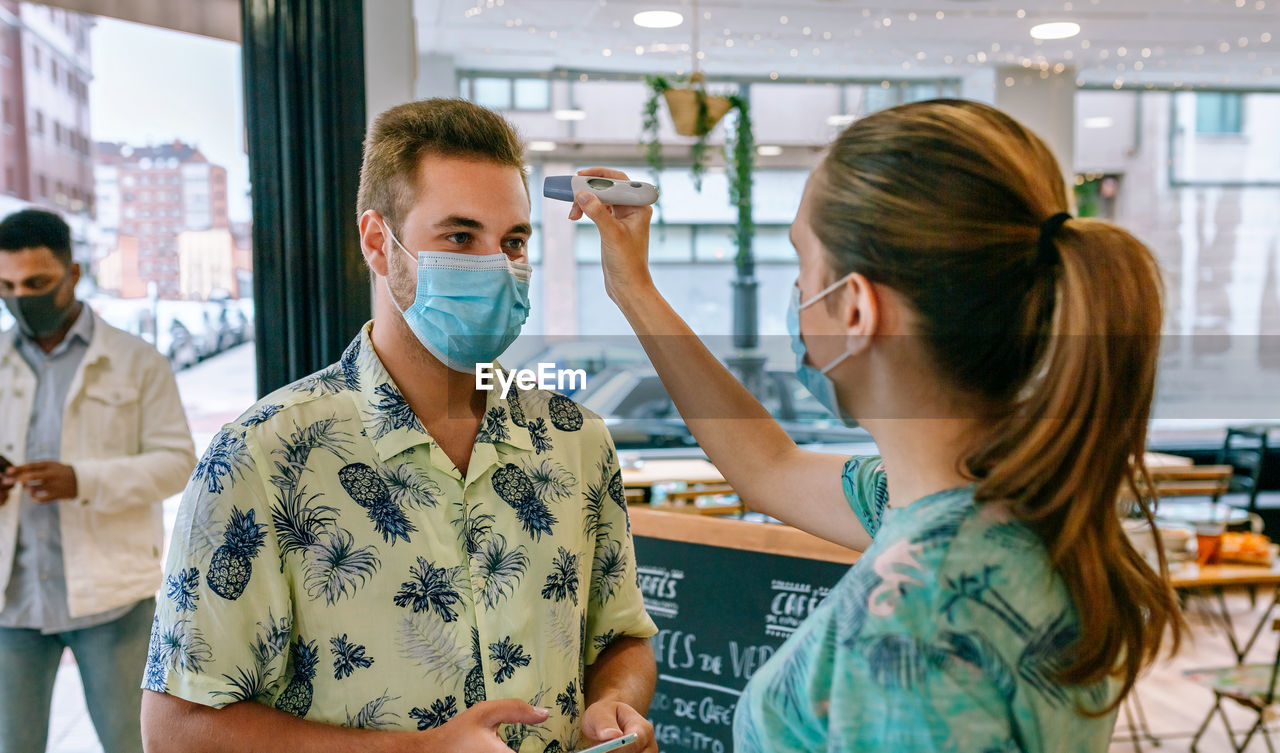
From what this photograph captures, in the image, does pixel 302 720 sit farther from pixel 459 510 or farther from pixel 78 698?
pixel 78 698

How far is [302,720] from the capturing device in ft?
3.79

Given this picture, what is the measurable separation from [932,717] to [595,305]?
7.04 meters

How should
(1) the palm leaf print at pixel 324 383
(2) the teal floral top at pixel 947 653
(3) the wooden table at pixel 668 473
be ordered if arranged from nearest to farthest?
(2) the teal floral top at pixel 947 653
(1) the palm leaf print at pixel 324 383
(3) the wooden table at pixel 668 473

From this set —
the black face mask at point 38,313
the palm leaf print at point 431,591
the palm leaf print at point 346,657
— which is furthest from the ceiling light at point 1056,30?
the palm leaf print at point 346,657

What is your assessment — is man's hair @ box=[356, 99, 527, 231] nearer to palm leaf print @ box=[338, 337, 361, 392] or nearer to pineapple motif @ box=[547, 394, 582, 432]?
palm leaf print @ box=[338, 337, 361, 392]

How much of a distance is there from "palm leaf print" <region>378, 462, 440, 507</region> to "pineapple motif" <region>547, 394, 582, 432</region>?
0.24m

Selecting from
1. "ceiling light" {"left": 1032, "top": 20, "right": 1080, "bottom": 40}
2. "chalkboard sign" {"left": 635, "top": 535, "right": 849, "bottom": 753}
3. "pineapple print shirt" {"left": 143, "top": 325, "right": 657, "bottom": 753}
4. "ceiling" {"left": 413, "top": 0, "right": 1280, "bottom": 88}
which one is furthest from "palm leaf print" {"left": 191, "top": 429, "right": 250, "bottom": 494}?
"ceiling light" {"left": 1032, "top": 20, "right": 1080, "bottom": 40}

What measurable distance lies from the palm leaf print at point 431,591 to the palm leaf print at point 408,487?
0.25 feet

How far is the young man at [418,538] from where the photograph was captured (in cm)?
113

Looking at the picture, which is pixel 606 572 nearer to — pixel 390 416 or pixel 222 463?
pixel 390 416

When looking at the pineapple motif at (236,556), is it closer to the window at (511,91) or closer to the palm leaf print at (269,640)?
the palm leaf print at (269,640)

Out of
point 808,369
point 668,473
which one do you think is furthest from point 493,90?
point 808,369

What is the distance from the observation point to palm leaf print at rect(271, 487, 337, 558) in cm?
118

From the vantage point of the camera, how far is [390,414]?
1.29 m
